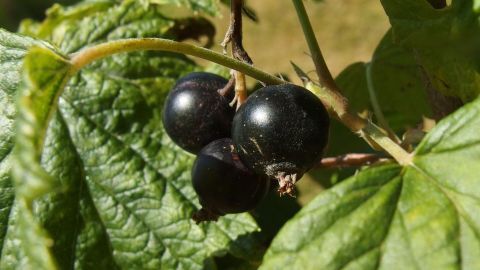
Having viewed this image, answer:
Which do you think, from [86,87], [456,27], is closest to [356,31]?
[86,87]

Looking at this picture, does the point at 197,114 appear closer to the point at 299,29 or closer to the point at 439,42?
the point at 439,42

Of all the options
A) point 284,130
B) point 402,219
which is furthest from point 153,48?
point 402,219

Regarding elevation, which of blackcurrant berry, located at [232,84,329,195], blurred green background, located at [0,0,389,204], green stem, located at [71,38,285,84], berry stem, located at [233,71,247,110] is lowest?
blurred green background, located at [0,0,389,204]

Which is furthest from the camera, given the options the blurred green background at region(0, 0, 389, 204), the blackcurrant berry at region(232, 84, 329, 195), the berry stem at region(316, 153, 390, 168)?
the blurred green background at region(0, 0, 389, 204)

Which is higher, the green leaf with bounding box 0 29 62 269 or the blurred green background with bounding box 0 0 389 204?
the green leaf with bounding box 0 29 62 269

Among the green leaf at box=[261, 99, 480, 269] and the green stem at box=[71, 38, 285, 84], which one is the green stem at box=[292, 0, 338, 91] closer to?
the green stem at box=[71, 38, 285, 84]

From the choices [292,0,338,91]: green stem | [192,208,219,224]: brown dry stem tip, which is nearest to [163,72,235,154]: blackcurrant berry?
[192,208,219,224]: brown dry stem tip

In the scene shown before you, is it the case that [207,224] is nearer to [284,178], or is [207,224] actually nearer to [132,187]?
[132,187]
